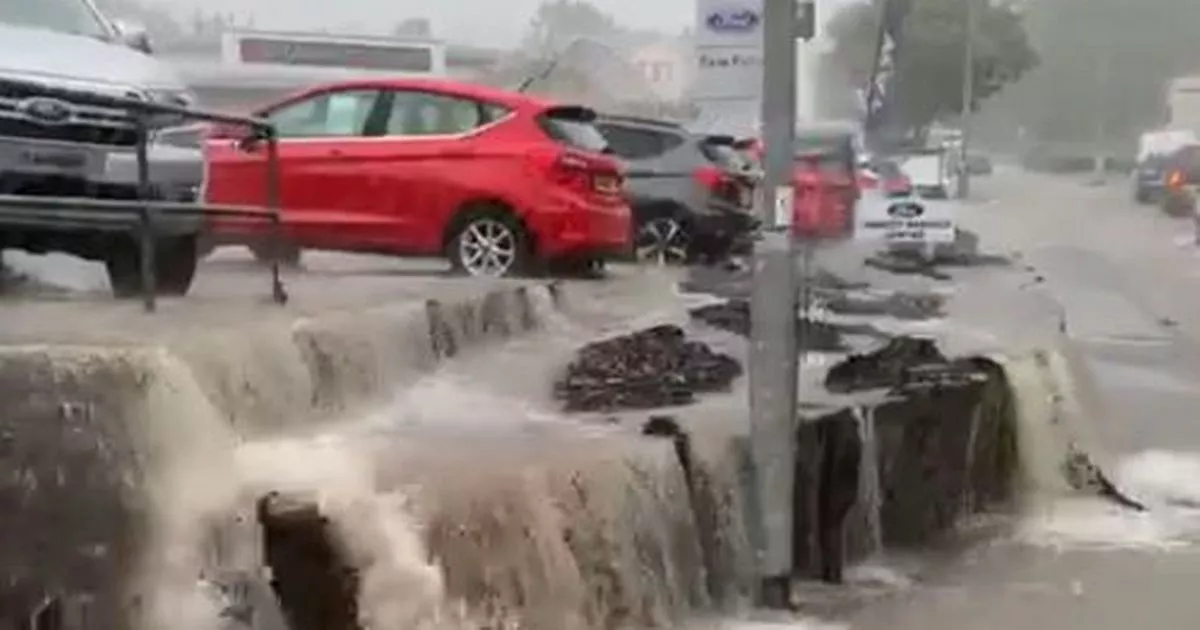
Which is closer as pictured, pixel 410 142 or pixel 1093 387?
pixel 410 142

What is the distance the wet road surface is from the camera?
396 inches

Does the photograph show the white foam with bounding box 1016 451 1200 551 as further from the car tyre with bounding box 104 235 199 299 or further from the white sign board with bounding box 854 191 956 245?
the white sign board with bounding box 854 191 956 245

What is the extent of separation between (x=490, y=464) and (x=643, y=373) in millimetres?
3165

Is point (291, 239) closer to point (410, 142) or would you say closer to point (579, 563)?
point (410, 142)

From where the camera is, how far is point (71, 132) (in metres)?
9.62

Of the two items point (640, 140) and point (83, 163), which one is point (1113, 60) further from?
point (83, 163)

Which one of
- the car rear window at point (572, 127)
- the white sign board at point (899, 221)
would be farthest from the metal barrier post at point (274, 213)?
the white sign board at point (899, 221)

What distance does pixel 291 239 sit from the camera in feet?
47.9

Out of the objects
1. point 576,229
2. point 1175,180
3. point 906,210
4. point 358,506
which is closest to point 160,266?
point 358,506

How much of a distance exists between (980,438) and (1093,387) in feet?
12.0

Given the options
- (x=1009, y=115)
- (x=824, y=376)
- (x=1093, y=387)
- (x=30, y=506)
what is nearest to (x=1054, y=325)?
(x=1093, y=387)

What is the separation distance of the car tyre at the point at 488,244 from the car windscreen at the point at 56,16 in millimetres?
3916

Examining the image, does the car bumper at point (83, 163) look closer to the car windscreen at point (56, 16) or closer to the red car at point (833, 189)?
the car windscreen at point (56, 16)

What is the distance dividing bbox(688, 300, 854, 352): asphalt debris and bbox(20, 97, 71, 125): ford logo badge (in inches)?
203
